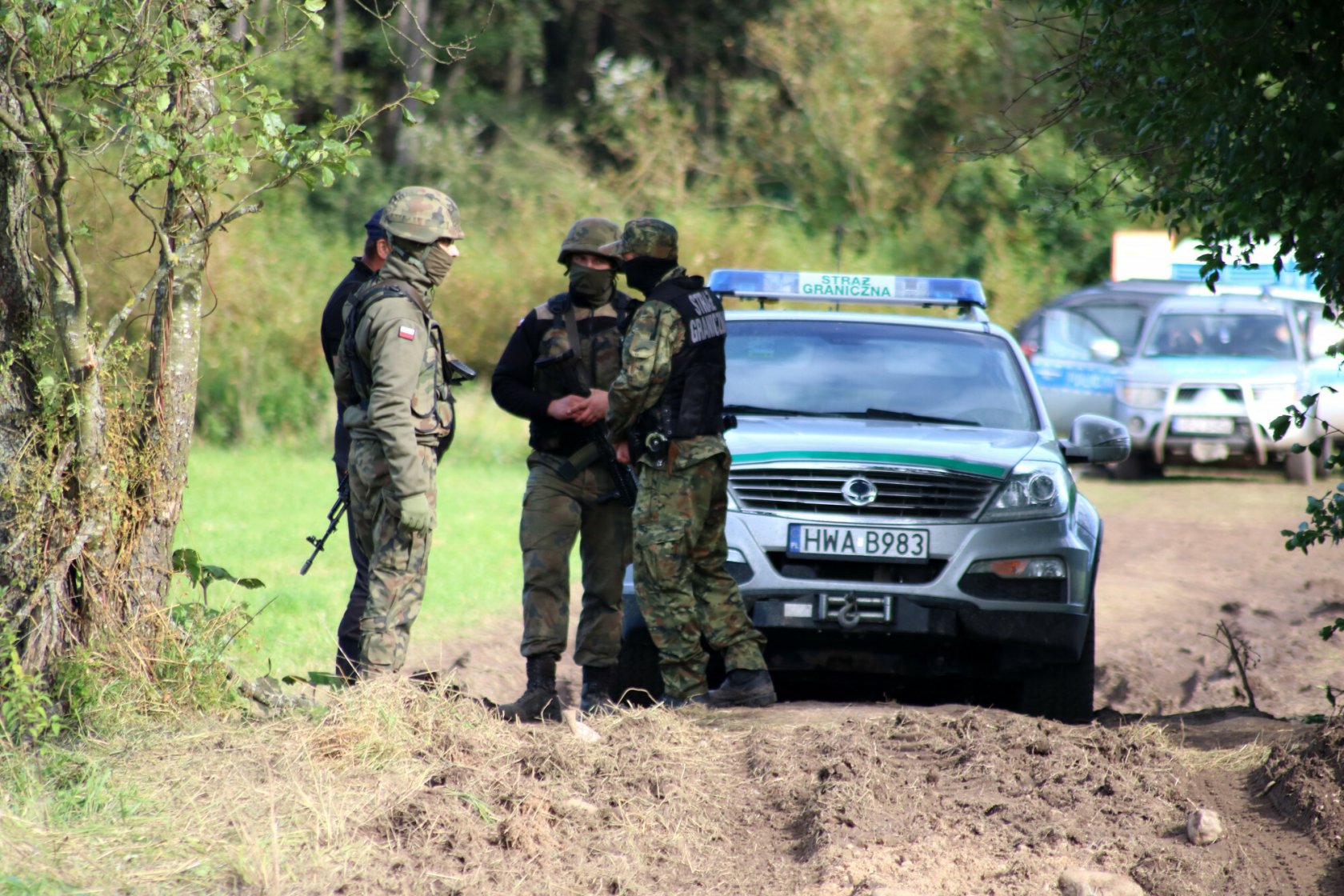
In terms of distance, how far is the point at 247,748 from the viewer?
4590 mm

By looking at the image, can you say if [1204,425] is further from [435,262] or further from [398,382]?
[398,382]

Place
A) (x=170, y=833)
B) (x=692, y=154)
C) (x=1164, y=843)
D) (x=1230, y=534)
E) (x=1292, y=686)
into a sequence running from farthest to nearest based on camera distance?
(x=692, y=154)
(x=1230, y=534)
(x=1292, y=686)
(x=1164, y=843)
(x=170, y=833)

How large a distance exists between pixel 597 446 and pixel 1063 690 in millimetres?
2141

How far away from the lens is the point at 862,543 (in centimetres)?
591

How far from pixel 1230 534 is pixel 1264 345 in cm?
424

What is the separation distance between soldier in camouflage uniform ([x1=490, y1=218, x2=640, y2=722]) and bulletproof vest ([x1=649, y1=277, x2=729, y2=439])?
28cm

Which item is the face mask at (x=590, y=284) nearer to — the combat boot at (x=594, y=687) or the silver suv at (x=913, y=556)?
the silver suv at (x=913, y=556)

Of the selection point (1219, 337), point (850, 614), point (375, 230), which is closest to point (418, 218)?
point (375, 230)

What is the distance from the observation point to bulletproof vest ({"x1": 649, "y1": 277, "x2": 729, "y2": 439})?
5.78 metres

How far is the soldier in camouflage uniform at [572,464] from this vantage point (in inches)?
233

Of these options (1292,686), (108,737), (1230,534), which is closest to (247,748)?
(108,737)

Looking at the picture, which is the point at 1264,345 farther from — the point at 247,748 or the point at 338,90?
the point at 338,90

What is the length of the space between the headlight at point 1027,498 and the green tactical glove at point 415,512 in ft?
7.15

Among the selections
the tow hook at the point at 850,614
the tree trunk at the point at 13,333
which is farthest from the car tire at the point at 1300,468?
the tree trunk at the point at 13,333
